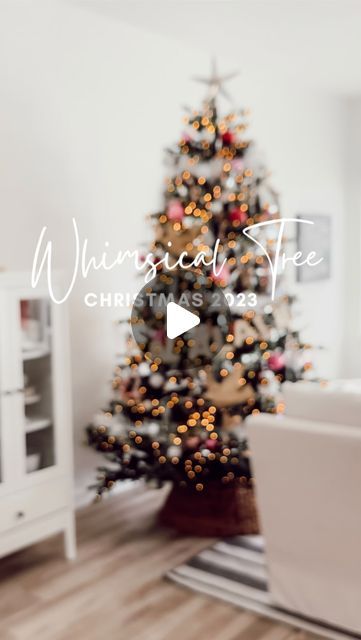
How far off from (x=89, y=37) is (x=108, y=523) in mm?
2657

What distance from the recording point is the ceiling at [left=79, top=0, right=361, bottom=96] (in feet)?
12.7

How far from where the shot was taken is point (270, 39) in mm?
4484

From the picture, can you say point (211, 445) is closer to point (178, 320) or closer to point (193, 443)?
point (193, 443)

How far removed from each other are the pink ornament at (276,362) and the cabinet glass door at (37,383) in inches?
44.8

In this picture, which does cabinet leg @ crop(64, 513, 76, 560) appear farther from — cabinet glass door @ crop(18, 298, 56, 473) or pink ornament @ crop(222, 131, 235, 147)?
pink ornament @ crop(222, 131, 235, 147)

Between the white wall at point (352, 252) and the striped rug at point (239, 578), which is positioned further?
the white wall at point (352, 252)

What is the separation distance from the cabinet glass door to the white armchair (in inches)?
39.0

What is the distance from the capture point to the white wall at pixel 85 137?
3584mm

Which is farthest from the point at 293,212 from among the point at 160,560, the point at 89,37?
the point at 160,560

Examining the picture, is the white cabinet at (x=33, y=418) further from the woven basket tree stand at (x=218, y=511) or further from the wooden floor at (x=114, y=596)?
the woven basket tree stand at (x=218, y=511)

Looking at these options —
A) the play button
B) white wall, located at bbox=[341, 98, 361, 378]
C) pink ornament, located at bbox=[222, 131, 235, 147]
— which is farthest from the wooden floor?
white wall, located at bbox=[341, 98, 361, 378]

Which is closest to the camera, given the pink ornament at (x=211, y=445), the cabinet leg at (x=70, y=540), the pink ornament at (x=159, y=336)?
the cabinet leg at (x=70, y=540)

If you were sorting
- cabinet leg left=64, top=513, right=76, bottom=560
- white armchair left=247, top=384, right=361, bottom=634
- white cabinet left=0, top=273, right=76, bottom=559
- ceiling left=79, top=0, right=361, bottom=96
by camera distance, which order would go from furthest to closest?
ceiling left=79, top=0, right=361, bottom=96 < cabinet leg left=64, top=513, right=76, bottom=560 < white cabinet left=0, top=273, right=76, bottom=559 < white armchair left=247, top=384, right=361, bottom=634

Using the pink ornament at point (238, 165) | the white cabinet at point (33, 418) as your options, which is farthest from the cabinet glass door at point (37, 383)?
the pink ornament at point (238, 165)
